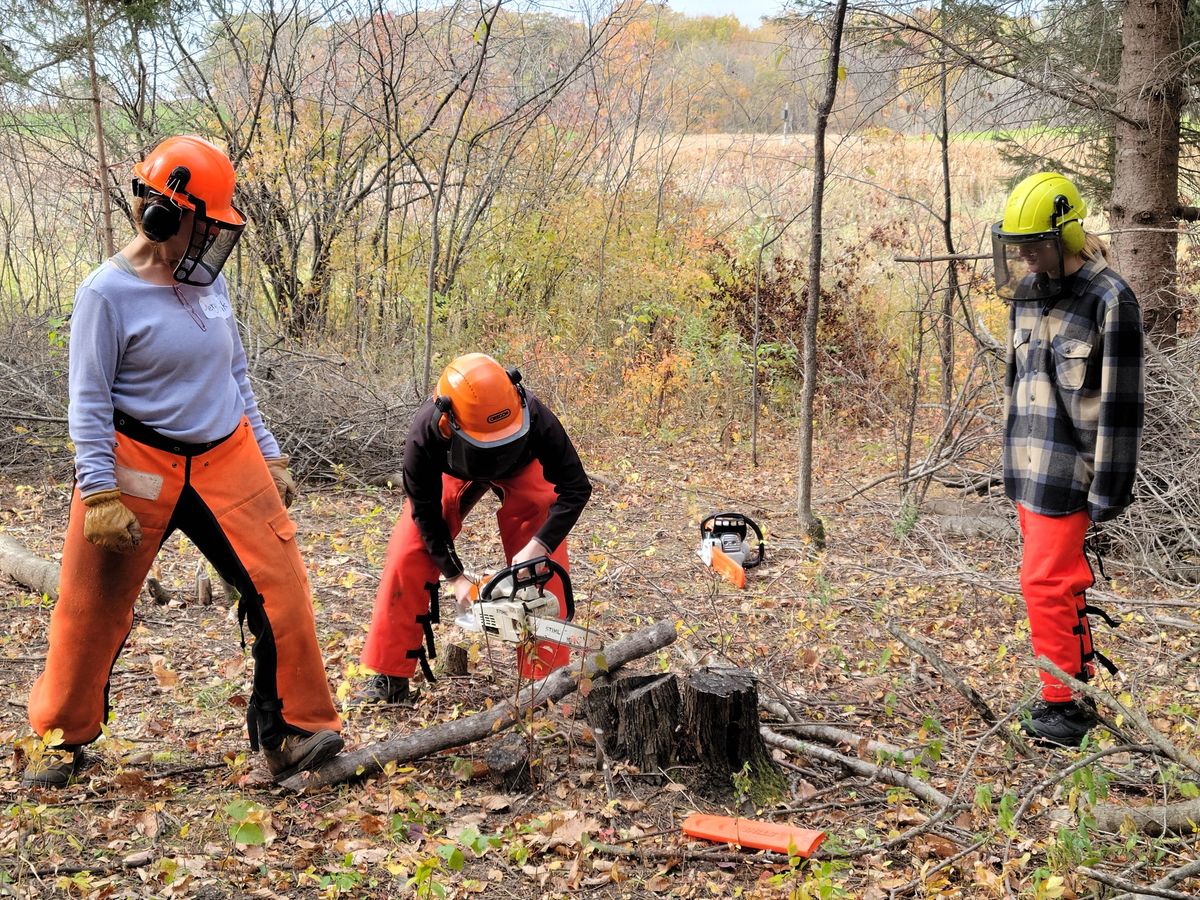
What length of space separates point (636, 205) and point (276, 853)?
10286mm

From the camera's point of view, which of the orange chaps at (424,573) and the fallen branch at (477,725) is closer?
the fallen branch at (477,725)

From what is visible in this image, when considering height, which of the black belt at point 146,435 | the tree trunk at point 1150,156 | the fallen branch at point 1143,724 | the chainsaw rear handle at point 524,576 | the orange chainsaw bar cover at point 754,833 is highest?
the tree trunk at point 1150,156

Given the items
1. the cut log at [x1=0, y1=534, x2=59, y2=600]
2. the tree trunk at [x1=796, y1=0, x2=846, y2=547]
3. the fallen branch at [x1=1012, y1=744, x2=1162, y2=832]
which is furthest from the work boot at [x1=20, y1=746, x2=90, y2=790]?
the tree trunk at [x1=796, y1=0, x2=846, y2=547]

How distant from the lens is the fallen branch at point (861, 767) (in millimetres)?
3377

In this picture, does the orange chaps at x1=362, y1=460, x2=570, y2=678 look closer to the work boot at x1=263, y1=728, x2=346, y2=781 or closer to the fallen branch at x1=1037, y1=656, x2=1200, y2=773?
the work boot at x1=263, y1=728, x2=346, y2=781

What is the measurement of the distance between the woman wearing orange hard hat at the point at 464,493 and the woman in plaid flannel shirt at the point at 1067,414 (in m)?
1.76

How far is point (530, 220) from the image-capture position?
11539mm

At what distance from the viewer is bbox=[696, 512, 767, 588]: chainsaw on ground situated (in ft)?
20.3

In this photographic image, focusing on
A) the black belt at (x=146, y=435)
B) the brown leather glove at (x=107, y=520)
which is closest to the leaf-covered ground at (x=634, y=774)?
the brown leather glove at (x=107, y=520)

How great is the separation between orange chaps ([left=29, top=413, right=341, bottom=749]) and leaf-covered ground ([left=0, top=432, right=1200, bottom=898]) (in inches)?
8.3

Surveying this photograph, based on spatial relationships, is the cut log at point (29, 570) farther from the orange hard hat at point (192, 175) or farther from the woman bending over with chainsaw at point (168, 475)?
the orange hard hat at point (192, 175)

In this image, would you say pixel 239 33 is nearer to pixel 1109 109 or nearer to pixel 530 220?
pixel 530 220

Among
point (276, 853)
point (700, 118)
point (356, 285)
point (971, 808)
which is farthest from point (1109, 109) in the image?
point (700, 118)

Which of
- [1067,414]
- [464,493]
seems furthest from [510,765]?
[1067,414]
